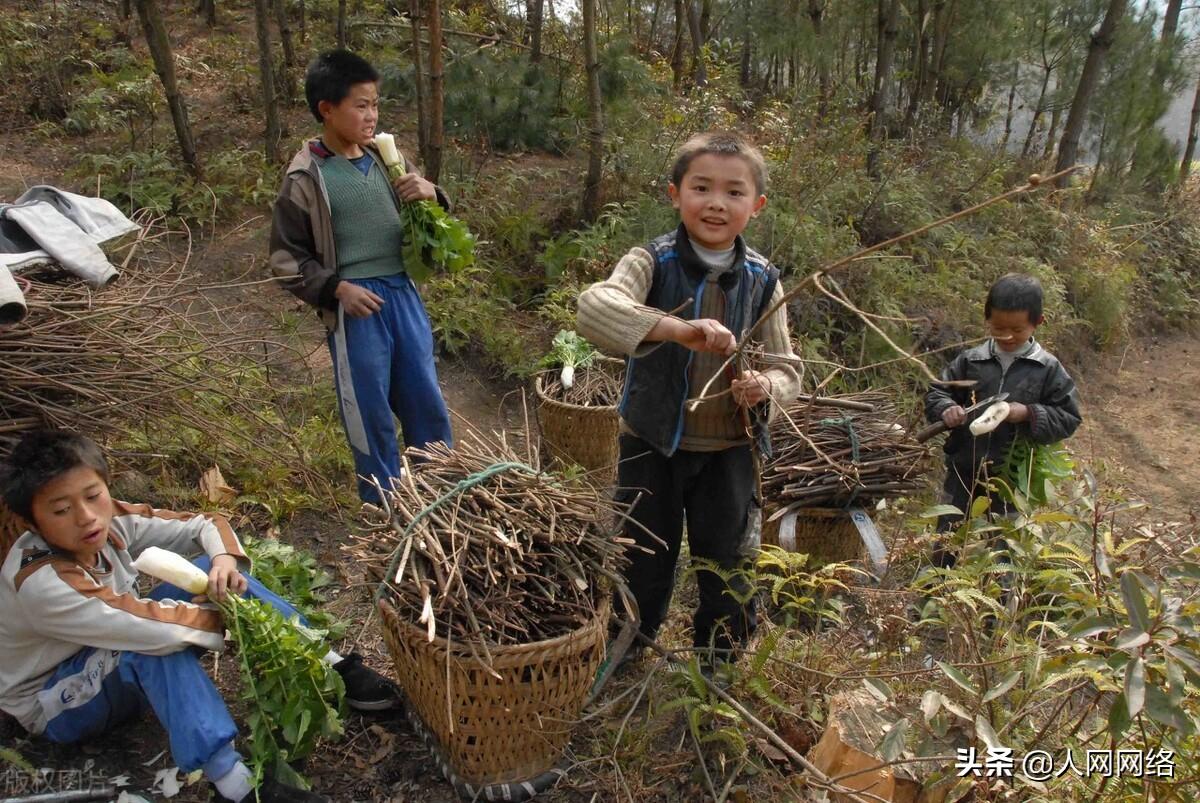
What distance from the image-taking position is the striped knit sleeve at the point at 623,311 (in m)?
2.33

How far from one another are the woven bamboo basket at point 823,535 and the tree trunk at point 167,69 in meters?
5.02

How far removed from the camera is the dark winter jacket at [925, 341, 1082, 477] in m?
3.41

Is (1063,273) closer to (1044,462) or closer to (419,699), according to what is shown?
(1044,462)

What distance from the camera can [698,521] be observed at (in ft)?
9.42

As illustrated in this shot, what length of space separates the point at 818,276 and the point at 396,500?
1.47 meters

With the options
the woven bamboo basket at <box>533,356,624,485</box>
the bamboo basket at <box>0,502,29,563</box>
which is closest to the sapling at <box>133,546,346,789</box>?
the bamboo basket at <box>0,502,29,563</box>

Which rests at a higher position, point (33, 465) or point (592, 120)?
point (592, 120)

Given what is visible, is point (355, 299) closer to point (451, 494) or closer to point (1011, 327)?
point (451, 494)

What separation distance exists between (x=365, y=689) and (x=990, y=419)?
99.5 inches

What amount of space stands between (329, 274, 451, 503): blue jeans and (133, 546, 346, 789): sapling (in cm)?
90

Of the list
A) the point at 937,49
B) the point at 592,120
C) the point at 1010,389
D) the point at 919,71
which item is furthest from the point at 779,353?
the point at 937,49

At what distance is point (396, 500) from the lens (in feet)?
8.35

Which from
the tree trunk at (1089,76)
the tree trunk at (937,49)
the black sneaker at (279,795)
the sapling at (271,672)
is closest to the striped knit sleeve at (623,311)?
the sapling at (271,672)

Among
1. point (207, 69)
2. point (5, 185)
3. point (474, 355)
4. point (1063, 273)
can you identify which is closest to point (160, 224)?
point (5, 185)
